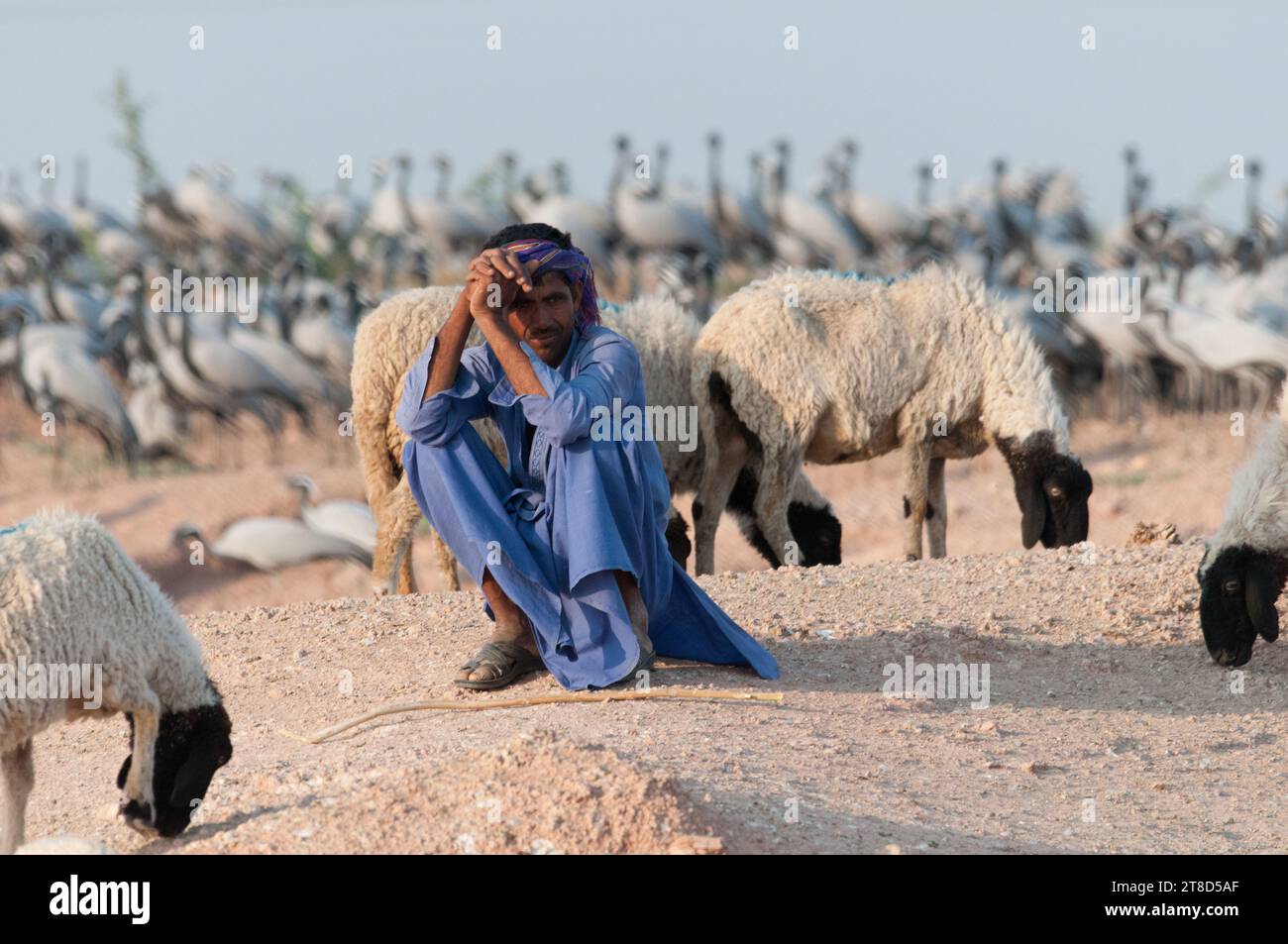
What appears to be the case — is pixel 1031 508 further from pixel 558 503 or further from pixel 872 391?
pixel 558 503

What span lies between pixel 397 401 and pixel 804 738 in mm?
3537

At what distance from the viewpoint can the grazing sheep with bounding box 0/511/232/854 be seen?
459 cm

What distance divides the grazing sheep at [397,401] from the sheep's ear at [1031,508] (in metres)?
0.98

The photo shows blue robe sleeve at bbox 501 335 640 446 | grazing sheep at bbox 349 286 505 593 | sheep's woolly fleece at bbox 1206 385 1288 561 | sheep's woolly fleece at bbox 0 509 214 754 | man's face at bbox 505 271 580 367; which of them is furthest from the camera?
grazing sheep at bbox 349 286 505 593

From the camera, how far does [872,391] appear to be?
8859mm

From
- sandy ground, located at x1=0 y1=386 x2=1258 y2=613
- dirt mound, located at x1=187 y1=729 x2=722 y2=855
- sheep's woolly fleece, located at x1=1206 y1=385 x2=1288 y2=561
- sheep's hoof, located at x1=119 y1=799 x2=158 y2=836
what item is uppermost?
sheep's woolly fleece, located at x1=1206 y1=385 x2=1288 y2=561

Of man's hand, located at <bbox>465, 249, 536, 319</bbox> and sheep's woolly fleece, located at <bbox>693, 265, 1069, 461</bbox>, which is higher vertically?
man's hand, located at <bbox>465, 249, 536, 319</bbox>

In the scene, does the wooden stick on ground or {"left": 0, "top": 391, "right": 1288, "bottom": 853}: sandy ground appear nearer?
{"left": 0, "top": 391, "right": 1288, "bottom": 853}: sandy ground

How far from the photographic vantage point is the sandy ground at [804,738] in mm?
4375

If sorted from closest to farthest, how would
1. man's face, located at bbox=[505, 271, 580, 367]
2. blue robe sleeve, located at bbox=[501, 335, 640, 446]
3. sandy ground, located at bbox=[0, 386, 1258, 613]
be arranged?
blue robe sleeve, located at bbox=[501, 335, 640, 446] → man's face, located at bbox=[505, 271, 580, 367] → sandy ground, located at bbox=[0, 386, 1258, 613]

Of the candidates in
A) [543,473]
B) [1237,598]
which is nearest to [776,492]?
[1237,598]

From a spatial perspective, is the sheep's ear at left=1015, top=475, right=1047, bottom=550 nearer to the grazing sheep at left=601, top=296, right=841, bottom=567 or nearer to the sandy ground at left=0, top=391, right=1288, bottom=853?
the grazing sheep at left=601, top=296, right=841, bottom=567

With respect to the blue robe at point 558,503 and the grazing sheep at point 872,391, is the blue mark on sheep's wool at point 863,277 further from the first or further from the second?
the blue robe at point 558,503

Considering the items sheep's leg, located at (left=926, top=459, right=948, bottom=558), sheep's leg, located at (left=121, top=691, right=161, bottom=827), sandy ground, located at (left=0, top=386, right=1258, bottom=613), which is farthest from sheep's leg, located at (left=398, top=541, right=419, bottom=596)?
sandy ground, located at (left=0, top=386, right=1258, bottom=613)
